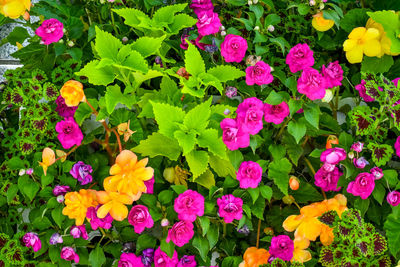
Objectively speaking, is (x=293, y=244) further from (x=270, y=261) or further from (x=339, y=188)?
(x=339, y=188)

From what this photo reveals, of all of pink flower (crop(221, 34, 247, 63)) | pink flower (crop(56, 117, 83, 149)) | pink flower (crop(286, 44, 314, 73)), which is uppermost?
pink flower (crop(221, 34, 247, 63))

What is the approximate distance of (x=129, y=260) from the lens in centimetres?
115

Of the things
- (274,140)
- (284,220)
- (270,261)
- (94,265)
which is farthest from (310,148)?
(94,265)

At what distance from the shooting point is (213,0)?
138 cm

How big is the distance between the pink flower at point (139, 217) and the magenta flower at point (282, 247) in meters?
0.30

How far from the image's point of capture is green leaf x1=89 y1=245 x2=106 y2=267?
A: 45.9 inches

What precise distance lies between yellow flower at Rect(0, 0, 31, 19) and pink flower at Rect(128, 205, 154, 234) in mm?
620

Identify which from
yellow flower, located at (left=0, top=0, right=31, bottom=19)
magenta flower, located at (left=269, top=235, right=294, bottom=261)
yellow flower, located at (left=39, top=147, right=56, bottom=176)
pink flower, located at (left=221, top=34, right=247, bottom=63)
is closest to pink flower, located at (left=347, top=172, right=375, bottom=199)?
magenta flower, located at (left=269, top=235, right=294, bottom=261)

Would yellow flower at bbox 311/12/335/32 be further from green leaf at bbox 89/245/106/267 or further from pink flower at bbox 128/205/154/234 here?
green leaf at bbox 89/245/106/267

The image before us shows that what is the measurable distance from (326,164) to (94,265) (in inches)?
24.4

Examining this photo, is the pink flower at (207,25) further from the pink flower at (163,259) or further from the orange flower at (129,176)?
the pink flower at (163,259)

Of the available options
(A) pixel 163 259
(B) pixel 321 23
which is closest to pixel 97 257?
(A) pixel 163 259

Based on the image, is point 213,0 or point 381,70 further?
point 213,0

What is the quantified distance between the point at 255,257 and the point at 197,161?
0.96ft
